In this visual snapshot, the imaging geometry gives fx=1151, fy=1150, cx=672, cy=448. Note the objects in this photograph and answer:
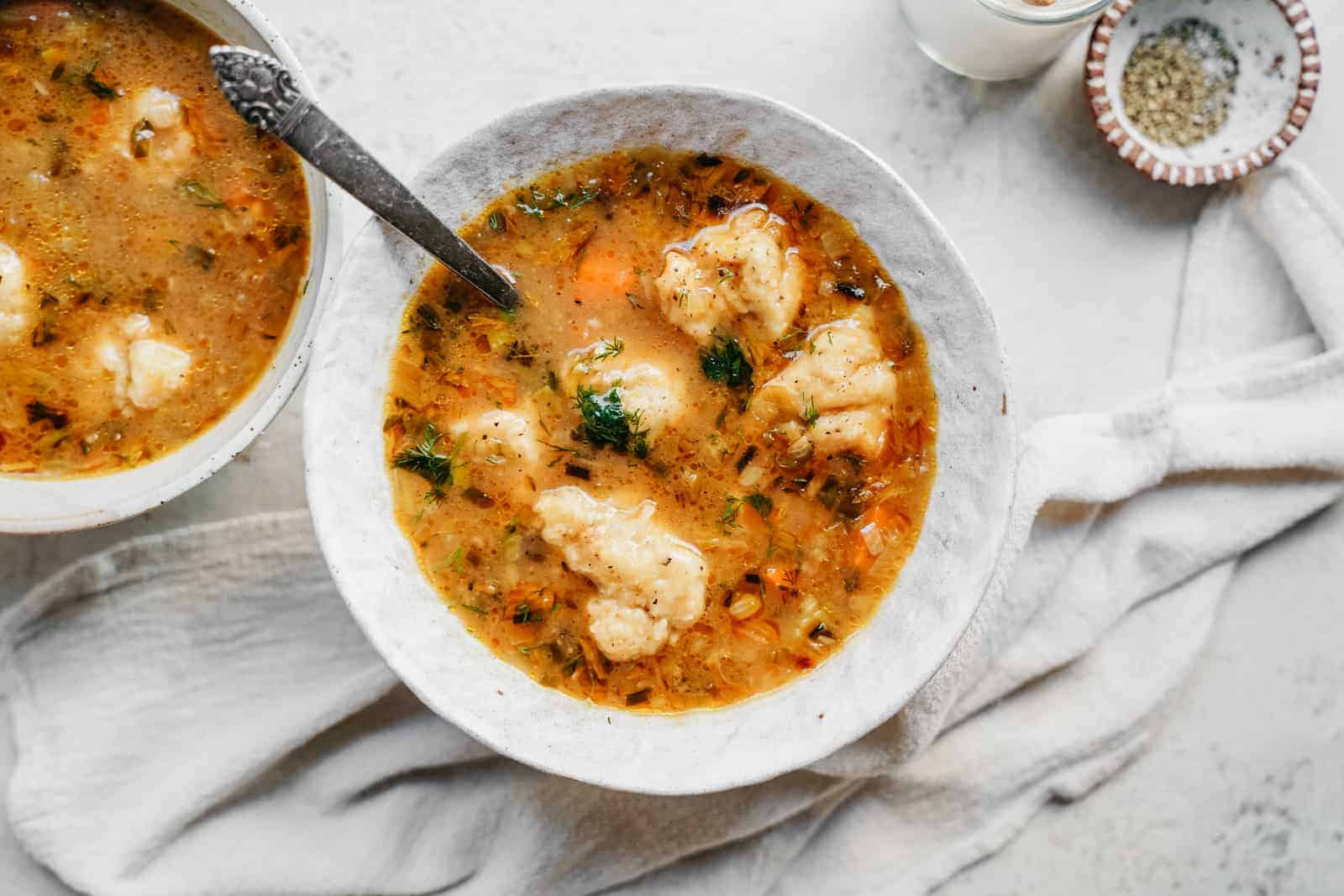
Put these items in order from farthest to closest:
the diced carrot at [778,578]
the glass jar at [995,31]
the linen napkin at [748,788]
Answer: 1. the linen napkin at [748,788]
2. the glass jar at [995,31]
3. the diced carrot at [778,578]

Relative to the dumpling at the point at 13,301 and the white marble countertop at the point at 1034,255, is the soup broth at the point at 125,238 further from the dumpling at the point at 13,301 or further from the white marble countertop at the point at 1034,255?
the white marble countertop at the point at 1034,255

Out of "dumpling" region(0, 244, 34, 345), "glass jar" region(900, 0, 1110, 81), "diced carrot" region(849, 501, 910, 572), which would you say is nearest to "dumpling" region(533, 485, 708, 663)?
"diced carrot" region(849, 501, 910, 572)

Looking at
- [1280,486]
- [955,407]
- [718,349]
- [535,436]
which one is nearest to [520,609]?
[535,436]

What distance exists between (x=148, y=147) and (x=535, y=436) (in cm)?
112

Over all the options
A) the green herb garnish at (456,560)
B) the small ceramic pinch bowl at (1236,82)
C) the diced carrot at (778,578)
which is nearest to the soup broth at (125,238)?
the green herb garnish at (456,560)

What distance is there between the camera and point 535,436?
8.46 feet

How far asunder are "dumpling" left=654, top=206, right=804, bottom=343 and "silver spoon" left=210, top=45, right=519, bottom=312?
0.39 metres

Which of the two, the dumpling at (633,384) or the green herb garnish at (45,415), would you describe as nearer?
the dumpling at (633,384)

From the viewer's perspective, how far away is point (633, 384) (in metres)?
2.55

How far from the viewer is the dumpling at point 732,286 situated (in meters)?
2.52

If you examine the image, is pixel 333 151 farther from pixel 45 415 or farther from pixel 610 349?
pixel 45 415

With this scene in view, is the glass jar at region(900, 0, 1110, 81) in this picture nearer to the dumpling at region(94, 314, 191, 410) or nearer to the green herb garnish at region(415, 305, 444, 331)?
the green herb garnish at region(415, 305, 444, 331)

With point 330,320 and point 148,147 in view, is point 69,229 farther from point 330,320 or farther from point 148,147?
point 330,320

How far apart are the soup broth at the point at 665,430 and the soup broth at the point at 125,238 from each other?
422 mm
